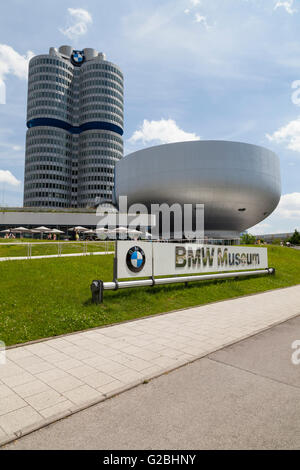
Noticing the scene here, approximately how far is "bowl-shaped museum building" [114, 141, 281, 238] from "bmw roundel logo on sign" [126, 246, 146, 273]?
2427 inches

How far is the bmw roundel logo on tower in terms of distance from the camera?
5684 inches

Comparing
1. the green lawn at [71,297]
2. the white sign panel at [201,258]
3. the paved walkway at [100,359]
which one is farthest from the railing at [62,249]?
the paved walkway at [100,359]

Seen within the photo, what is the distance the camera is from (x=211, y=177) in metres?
70.8

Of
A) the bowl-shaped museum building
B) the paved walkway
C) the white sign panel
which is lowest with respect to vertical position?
the paved walkway

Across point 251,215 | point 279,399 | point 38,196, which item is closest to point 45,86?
point 38,196

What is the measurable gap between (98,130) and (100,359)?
134015 mm

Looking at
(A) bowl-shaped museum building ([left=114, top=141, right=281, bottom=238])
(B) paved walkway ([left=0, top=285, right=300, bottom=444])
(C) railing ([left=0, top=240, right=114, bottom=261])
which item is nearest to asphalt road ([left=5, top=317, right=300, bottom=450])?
(B) paved walkway ([left=0, top=285, right=300, bottom=444])

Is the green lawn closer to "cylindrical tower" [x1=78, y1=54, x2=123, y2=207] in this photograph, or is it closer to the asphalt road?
the asphalt road

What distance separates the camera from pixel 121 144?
13412 centimetres

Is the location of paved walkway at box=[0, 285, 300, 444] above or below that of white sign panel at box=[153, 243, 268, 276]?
below

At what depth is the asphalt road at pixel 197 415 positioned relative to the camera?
330cm

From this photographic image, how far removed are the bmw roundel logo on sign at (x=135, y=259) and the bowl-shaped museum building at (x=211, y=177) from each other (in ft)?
202
